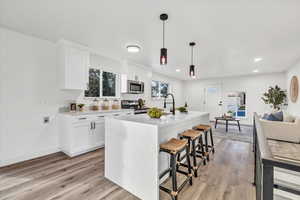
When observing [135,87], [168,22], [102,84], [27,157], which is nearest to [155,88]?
[135,87]

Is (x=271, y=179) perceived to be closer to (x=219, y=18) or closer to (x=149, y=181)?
(x=149, y=181)

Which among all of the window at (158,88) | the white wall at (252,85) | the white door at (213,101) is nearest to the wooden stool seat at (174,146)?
the window at (158,88)

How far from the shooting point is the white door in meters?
7.93

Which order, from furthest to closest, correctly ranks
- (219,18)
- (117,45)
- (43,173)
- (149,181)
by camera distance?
(117,45) → (43,173) → (219,18) → (149,181)

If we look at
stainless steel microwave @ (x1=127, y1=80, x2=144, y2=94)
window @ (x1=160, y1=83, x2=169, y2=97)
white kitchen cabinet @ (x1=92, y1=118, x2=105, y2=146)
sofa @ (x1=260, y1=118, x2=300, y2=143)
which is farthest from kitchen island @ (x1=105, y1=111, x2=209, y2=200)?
window @ (x1=160, y1=83, x2=169, y2=97)

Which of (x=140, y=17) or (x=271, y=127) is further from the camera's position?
(x=271, y=127)

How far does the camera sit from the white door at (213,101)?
26.0ft

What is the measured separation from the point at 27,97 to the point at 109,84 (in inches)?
83.7

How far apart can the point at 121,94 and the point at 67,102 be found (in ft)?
5.87

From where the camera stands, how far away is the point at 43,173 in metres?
2.38

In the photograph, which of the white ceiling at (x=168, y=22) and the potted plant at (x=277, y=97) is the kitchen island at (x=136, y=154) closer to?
the white ceiling at (x=168, y=22)

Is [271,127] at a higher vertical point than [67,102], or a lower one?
lower

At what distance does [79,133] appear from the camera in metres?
3.14

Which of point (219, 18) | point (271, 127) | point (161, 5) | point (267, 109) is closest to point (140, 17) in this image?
point (161, 5)
